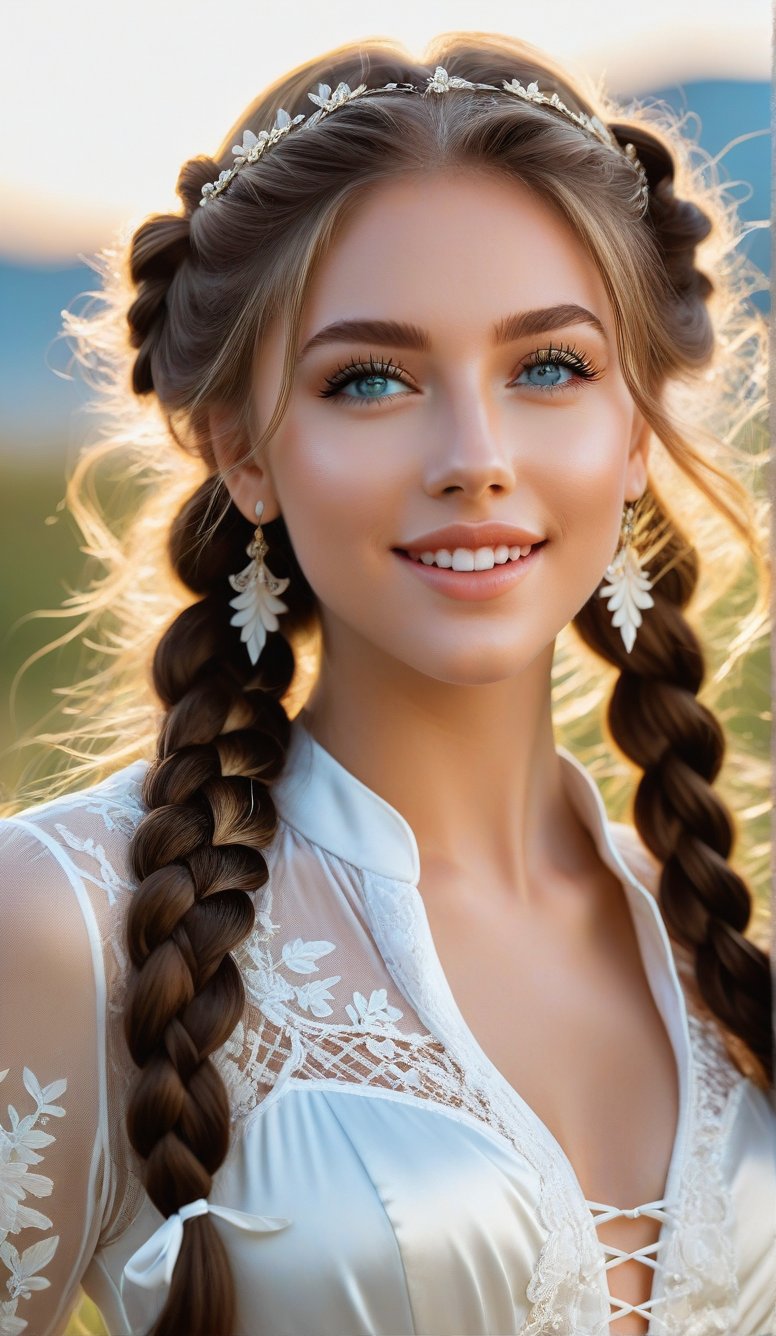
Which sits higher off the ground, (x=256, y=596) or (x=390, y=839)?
(x=256, y=596)

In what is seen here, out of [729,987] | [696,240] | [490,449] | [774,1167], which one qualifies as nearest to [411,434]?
[490,449]

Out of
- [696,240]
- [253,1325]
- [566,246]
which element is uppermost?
[696,240]

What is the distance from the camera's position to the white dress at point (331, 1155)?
57.4 inches

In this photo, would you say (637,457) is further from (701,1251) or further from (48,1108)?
(48,1108)

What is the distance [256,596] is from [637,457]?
56cm

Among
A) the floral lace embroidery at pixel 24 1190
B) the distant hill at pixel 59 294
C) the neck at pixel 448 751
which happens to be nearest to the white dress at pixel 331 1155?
the floral lace embroidery at pixel 24 1190

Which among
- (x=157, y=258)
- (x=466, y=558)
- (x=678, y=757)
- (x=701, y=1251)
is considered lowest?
(x=701, y=1251)

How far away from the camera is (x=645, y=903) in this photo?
6.13 ft

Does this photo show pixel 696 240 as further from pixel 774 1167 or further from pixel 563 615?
pixel 774 1167

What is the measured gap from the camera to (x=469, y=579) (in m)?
1.58

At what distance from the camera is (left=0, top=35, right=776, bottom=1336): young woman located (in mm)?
1483

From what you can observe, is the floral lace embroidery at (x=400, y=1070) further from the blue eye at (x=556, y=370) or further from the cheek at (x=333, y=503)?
the blue eye at (x=556, y=370)

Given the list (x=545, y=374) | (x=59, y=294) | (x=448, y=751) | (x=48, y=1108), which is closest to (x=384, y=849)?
(x=448, y=751)

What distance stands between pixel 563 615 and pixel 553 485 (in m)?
0.17
